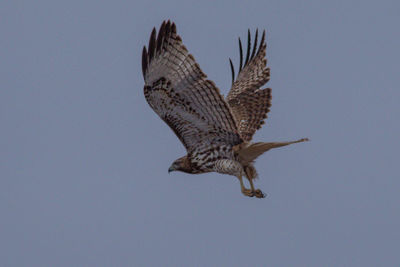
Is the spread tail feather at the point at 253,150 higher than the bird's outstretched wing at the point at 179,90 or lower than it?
lower

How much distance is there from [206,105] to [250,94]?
2.35 m

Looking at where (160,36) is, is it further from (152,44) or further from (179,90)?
(179,90)

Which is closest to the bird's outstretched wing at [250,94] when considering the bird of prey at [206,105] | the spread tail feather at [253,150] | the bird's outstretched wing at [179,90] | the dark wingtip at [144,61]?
the bird of prey at [206,105]

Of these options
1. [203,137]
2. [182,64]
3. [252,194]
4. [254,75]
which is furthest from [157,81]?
[254,75]

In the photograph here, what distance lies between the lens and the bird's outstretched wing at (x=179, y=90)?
29.5 feet

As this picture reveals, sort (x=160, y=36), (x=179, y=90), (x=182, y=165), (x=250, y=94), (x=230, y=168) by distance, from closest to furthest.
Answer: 1. (x=160, y=36)
2. (x=179, y=90)
3. (x=230, y=168)
4. (x=182, y=165)
5. (x=250, y=94)

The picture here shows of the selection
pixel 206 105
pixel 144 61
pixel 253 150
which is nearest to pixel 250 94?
pixel 253 150

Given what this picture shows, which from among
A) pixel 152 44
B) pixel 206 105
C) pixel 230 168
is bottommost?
pixel 230 168

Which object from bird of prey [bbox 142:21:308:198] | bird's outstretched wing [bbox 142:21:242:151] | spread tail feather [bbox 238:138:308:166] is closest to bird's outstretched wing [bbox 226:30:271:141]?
bird of prey [bbox 142:21:308:198]

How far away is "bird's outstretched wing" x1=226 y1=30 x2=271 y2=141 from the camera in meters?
11.4

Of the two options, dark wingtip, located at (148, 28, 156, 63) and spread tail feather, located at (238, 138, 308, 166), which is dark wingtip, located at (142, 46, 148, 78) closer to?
dark wingtip, located at (148, 28, 156, 63)

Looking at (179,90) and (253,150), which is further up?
(179,90)

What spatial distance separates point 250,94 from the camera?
11.7 m

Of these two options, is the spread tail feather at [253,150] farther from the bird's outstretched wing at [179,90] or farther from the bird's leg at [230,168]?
the bird's outstretched wing at [179,90]
